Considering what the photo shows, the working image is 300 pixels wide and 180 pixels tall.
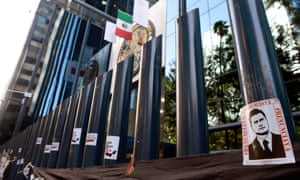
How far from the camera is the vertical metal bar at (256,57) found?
964mm

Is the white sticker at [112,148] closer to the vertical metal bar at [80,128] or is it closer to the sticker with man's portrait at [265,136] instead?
the vertical metal bar at [80,128]

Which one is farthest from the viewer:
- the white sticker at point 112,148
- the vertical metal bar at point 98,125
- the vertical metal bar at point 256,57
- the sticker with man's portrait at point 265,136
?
the vertical metal bar at point 98,125

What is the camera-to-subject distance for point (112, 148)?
1.92 meters

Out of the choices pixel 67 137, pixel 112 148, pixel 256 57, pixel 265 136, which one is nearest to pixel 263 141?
pixel 265 136

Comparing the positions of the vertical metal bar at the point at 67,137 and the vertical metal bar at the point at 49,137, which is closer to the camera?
the vertical metal bar at the point at 67,137

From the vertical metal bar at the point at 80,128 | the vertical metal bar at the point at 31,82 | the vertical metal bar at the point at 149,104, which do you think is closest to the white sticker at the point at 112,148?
the vertical metal bar at the point at 149,104

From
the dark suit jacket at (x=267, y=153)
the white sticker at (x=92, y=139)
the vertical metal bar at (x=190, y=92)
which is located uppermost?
the vertical metal bar at (x=190, y=92)

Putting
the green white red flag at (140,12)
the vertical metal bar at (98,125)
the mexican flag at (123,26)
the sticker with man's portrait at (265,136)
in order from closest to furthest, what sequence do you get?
the sticker with man's portrait at (265,136), the vertical metal bar at (98,125), the green white red flag at (140,12), the mexican flag at (123,26)

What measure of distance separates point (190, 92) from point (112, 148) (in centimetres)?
99

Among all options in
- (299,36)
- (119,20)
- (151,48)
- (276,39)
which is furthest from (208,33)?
(151,48)

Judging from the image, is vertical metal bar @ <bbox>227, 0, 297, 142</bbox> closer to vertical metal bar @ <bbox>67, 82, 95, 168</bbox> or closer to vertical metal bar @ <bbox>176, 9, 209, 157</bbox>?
vertical metal bar @ <bbox>176, 9, 209, 157</bbox>

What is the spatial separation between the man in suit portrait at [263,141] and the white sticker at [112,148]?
136 cm

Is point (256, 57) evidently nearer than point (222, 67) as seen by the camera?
Yes

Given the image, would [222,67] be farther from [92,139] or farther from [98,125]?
[92,139]
